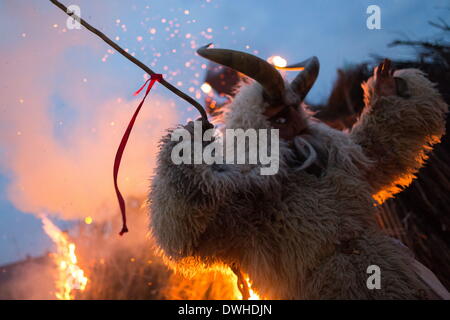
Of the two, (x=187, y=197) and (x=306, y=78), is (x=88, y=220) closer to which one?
(x=187, y=197)

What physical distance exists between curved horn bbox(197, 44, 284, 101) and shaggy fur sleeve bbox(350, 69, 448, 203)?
380mm

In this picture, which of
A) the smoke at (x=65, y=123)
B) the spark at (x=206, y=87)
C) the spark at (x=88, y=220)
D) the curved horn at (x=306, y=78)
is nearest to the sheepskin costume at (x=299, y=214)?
the curved horn at (x=306, y=78)

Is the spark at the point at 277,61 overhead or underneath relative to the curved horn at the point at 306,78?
overhead

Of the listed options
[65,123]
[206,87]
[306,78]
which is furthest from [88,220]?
[306,78]

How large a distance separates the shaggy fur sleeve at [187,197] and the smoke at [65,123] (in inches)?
39.1

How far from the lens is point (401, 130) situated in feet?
3.56

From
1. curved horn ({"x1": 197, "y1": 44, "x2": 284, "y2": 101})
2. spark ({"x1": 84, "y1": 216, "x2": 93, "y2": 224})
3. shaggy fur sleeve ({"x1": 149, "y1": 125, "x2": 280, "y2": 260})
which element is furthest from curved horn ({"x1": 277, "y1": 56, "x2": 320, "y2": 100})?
spark ({"x1": 84, "y1": 216, "x2": 93, "y2": 224})

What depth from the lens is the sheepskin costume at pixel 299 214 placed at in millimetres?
821

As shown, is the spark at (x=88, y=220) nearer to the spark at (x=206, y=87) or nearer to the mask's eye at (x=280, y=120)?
the spark at (x=206, y=87)

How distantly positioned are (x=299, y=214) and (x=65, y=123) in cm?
160

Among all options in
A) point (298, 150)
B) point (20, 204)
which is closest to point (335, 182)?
point (298, 150)

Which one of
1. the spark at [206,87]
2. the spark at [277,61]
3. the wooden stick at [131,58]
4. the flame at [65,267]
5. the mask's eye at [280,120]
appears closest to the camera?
the wooden stick at [131,58]

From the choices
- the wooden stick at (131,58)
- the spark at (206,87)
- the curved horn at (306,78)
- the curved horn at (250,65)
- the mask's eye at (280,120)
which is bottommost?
the wooden stick at (131,58)

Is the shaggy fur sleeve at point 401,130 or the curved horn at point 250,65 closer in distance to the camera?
the curved horn at point 250,65
